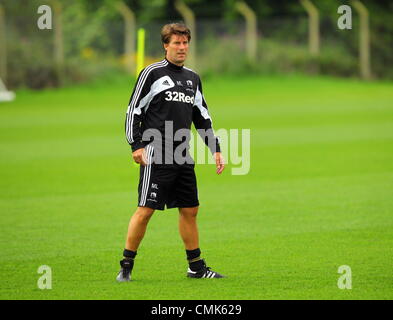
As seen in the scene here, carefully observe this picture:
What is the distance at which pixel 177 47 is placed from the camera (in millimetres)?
7395

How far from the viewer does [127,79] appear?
113ft

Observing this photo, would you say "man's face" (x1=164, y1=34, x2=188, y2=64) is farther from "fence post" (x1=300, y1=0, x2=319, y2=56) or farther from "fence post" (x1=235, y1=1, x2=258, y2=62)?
"fence post" (x1=300, y1=0, x2=319, y2=56)

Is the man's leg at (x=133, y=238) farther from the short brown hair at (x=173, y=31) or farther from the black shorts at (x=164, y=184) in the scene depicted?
the short brown hair at (x=173, y=31)

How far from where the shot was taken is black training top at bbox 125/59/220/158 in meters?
7.41

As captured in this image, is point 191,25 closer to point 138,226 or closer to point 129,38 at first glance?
point 129,38

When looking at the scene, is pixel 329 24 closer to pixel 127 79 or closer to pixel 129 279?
pixel 127 79

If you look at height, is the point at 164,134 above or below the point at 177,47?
below

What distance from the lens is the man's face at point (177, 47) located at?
7.39m

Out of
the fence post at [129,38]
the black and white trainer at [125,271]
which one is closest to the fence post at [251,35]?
the fence post at [129,38]

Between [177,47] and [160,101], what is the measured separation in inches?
18.5

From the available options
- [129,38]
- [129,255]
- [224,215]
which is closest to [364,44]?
[129,38]

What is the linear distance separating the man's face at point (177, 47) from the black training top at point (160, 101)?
0.10 m
